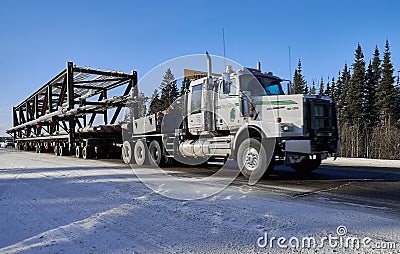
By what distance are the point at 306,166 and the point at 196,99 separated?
4.01 meters

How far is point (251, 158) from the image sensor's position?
8.00 m

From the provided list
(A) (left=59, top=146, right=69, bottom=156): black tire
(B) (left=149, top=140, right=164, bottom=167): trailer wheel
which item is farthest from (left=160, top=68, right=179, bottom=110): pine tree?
(A) (left=59, top=146, right=69, bottom=156): black tire

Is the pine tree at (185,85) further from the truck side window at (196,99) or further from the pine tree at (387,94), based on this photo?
the pine tree at (387,94)

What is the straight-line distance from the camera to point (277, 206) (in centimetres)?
508

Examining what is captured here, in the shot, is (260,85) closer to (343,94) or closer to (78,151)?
(78,151)

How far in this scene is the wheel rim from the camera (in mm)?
7879

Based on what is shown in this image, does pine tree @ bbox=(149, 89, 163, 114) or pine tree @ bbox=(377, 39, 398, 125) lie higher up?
pine tree @ bbox=(377, 39, 398, 125)

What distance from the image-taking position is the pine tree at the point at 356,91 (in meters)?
47.3

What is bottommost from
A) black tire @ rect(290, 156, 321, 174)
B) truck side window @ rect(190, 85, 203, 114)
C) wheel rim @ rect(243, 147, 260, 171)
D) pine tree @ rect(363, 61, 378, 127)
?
black tire @ rect(290, 156, 321, 174)

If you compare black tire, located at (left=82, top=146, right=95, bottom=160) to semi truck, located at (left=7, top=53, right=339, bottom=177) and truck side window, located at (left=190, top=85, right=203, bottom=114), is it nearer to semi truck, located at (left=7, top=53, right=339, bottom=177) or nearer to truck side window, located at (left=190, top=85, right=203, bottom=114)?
semi truck, located at (left=7, top=53, right=339, bottom=177)

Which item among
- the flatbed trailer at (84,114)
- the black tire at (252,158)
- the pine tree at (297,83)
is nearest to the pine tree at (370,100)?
the pine tree at (297,83)

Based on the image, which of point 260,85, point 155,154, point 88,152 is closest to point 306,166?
point 260,85

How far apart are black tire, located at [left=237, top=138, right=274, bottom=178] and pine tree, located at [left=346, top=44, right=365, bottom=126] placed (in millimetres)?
42554

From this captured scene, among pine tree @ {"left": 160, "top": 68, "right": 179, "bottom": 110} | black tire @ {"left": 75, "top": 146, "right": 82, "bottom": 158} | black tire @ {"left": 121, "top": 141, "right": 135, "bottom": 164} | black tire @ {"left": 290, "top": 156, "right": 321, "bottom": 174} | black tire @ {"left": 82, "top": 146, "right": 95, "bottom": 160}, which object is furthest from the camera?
black tire @ {"left": 75, "top": 146, "right": 82, "bottom": 158}
